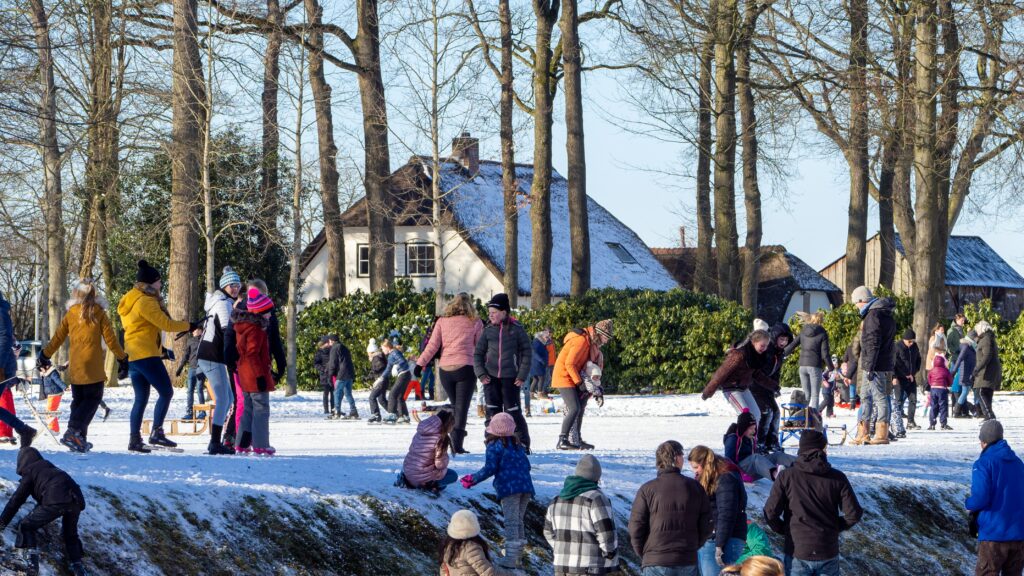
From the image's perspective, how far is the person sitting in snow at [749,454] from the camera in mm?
13484

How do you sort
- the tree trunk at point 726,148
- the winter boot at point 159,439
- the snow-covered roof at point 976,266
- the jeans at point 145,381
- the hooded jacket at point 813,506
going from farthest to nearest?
the snow-covered roof at point 976,266 < the tree trunk at point 726,148 < the winter boot at point 159,439 < the jeans at point 145,381 < the hooded jacket at point 813,506

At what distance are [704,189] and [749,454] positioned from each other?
1053 inches

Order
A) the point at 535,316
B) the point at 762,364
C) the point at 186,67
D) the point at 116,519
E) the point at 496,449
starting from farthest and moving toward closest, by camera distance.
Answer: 1. the point at 535,316
2. the point at 186,67
3. the point at 762,364
4. the point at 496,449
5. the point at 116,519

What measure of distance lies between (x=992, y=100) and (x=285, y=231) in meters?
16.5

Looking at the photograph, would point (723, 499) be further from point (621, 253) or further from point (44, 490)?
point (621, 253)

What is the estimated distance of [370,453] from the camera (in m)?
15.6

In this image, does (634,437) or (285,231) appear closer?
(634,437)

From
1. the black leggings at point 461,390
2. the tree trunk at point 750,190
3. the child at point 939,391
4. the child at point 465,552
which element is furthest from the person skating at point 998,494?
the tree trunk at point 750,190

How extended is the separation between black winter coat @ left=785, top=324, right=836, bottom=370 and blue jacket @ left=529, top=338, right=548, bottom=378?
8.09 meters

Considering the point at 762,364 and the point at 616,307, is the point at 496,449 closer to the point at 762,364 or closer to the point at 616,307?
the point at 762,364

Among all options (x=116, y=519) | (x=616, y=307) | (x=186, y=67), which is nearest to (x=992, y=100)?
(x=616, y=307)

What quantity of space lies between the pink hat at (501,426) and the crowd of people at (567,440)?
0.06ft

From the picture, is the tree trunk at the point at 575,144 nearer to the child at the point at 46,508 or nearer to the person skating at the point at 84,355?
the person skating at the point at 84,355

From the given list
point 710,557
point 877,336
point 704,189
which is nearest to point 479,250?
point 704,189
